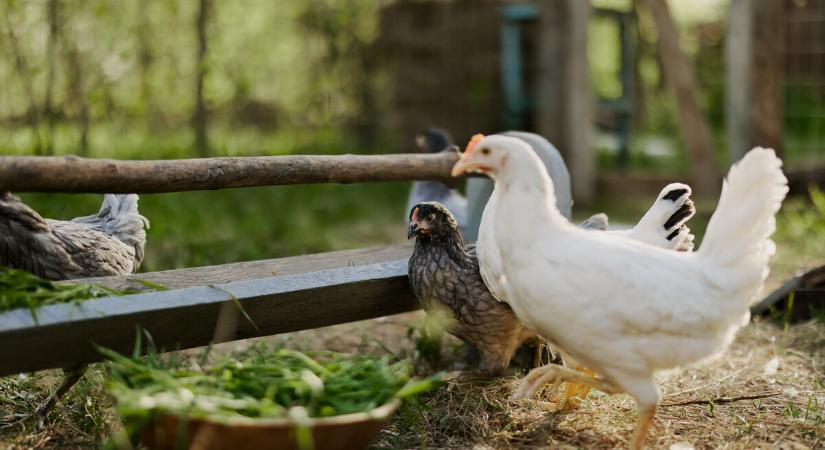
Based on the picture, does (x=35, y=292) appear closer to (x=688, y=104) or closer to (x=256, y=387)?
(x=256, y=387)

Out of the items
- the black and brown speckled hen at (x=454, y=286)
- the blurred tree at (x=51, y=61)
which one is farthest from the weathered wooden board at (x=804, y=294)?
the blurred tree at (x=51, y=61)

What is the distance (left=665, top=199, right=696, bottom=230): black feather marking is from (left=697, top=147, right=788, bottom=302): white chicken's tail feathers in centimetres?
55

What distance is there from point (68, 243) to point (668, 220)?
6.72 ft

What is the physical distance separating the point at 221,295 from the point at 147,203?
13.2 ft

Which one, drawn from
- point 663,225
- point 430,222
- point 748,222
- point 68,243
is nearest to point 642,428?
point 748,222

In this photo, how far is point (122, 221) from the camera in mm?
3285

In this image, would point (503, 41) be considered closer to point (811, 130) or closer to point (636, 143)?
point (636, 143)

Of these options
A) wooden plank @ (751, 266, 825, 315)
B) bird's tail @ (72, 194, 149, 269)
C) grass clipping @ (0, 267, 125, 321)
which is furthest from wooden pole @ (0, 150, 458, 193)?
wooden plank @ (751, 266, 825, 315)

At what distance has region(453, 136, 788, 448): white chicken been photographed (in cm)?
239

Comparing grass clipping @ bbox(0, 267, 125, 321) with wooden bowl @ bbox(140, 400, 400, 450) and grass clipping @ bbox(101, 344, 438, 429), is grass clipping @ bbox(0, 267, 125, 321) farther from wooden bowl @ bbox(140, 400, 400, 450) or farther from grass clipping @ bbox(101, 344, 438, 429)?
wooden bowl @ bbox(140, 400, 400, 450)

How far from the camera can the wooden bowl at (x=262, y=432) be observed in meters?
2.04

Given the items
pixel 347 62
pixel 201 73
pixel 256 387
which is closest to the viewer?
pixel 256 387

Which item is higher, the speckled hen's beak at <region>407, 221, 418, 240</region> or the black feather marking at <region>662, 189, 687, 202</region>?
the black feather marking at <region>662, 189, 687, 202</region>

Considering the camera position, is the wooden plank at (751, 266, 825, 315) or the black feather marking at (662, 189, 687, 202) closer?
the black feather marking at (662, 189, 687, 202)
